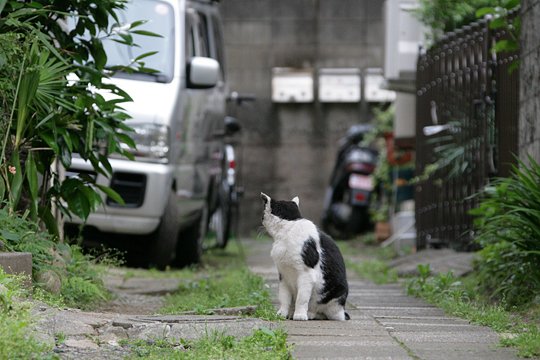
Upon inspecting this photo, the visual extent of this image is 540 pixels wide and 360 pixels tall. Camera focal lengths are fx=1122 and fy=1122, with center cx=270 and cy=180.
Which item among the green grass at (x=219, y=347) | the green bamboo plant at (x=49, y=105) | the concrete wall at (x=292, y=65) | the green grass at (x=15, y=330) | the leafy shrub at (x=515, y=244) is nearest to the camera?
the green grass at (x=15, y=330)

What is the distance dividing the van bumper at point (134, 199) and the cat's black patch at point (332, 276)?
12.7ft

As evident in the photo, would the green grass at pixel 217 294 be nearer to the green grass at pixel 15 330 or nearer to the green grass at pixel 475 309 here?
the green grass at pixel 475 309

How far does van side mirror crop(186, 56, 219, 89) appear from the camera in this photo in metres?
10.6

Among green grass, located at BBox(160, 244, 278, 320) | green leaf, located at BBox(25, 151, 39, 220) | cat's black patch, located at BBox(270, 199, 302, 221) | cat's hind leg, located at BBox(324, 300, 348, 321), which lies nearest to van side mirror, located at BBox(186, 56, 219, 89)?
green grass, located at BBox(160, 244, 278, 320)

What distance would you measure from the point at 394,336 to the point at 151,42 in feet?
18.7

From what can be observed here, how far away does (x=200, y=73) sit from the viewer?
34.9 feet

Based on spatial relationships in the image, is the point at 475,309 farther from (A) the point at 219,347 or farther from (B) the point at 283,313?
(A) the point at 219,347

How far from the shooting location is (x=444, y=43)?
12297mm

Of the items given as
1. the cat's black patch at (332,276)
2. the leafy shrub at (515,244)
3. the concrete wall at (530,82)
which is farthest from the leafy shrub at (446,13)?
the cat's black patch at (332,276)

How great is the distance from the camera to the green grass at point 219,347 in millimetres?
4719

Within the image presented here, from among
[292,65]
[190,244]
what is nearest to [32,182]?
[190,244]

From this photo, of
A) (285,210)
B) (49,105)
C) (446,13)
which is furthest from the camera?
(446,13)

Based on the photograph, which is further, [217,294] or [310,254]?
[217,294]

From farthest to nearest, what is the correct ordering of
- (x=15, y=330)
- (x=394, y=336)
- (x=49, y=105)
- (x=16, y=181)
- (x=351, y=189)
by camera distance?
(x=351, y=189)
(x=49, y=105)
(x=16, y=181)
(x=394, y=336)
(x=15, y=330)
